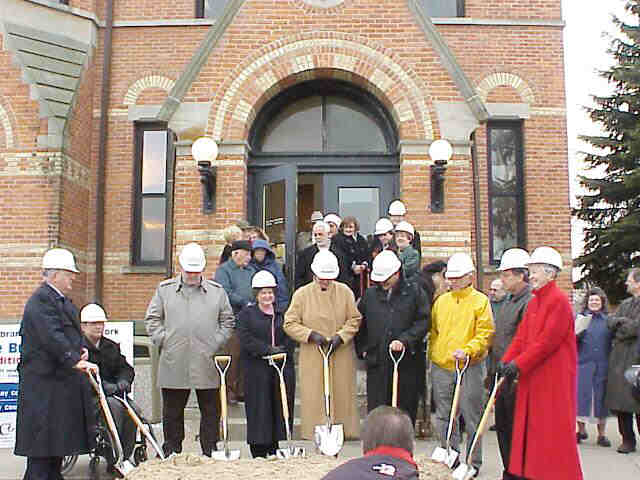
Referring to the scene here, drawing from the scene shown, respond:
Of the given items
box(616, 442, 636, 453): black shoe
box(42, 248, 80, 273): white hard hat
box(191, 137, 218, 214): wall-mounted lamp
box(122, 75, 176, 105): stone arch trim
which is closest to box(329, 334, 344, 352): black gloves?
box(42, 248, 80, 273): white hard hat

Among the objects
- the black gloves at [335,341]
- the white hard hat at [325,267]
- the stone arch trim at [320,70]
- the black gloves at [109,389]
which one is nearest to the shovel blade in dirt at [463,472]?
the black gloves at [335,341]

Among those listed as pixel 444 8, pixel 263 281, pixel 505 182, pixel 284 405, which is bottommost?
pixel 284 405

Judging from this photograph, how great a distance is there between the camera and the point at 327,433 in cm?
652

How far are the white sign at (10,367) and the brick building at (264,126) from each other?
7.23 ft

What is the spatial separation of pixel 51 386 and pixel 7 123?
7.27 meters

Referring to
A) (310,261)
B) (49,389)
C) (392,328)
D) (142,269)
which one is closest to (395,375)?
(392,328)

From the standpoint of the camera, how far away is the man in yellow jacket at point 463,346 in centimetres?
636

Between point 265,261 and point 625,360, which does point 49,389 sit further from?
point 625,360

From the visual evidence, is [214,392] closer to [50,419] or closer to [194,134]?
[50,419]

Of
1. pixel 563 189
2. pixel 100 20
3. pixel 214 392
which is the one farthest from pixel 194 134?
pixel 563 189

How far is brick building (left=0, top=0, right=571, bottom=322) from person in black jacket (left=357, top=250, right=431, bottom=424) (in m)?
3.37

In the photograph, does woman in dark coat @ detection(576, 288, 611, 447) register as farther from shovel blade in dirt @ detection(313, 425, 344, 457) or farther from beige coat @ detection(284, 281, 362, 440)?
shovel blade in dirt @ detection(313, 425, 344, 457)

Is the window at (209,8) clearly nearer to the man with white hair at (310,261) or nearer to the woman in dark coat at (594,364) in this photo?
the man with white hair at (310,261)

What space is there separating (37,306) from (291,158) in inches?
243
